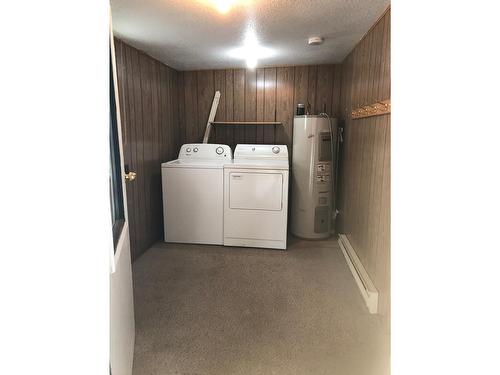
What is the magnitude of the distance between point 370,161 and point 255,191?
1.19 metres

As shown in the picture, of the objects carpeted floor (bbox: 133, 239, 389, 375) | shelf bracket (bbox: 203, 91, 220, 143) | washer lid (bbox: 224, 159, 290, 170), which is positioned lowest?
carpeted floor (bbox: 133, 239, 389, 375)

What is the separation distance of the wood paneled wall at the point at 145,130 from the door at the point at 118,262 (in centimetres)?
118

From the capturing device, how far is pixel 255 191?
3.11 meters

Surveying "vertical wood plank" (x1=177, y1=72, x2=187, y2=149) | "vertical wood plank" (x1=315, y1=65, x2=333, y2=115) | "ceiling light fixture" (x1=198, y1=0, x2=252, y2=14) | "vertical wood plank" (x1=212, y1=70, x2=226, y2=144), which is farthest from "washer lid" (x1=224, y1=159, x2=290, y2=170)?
"ceiling light fixture" (x1=198, y1=0, x2=252, y2=14)

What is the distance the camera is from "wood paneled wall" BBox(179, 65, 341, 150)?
3.63m

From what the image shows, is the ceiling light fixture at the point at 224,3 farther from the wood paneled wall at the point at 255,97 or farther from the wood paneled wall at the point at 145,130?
the wood paneled wall at the point at 255,97

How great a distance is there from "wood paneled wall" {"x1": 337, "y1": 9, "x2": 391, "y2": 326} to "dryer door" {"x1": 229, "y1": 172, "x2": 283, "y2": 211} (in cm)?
73

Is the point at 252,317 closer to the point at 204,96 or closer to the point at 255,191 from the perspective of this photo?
the point at 255,191

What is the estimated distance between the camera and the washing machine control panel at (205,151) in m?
3.57

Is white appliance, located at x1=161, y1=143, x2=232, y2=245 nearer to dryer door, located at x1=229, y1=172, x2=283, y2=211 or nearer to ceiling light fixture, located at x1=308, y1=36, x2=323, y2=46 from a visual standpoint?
dryer door, located at x1=229, y1=172, x2=283, y2=211
